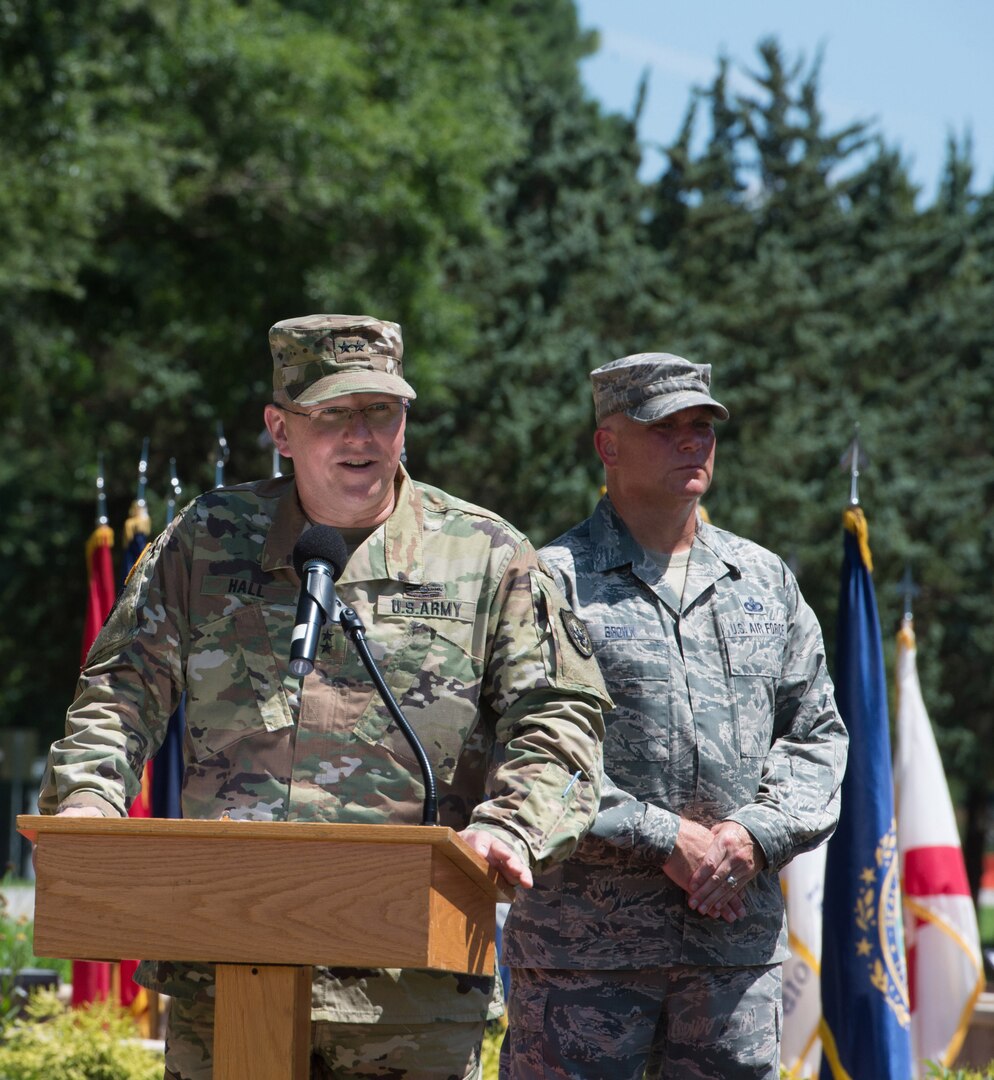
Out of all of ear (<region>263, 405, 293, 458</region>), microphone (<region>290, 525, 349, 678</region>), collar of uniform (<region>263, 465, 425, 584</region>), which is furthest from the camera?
ear (<region>263, 405, 293, 458</region>)

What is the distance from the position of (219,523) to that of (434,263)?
1662cm

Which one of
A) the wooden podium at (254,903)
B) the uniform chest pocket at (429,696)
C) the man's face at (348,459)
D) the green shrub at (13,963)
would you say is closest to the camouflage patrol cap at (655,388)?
the man's face at (348,459)

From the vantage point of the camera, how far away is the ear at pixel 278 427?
3.18 metres

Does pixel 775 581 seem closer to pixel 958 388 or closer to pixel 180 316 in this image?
pixel 180 316

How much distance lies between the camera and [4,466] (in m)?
22.7

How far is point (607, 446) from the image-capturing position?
13.7ft

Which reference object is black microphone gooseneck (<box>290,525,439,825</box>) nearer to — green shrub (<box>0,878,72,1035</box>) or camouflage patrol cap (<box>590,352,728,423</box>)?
camouflage patrol cap (<box>590,352,728,423</box>)

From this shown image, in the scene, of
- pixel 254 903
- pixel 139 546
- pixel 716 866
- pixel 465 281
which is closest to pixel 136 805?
pixel 139 546

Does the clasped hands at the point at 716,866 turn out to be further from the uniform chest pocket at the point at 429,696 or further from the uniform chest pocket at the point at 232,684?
the uniform chest pocket at the point at 232,684

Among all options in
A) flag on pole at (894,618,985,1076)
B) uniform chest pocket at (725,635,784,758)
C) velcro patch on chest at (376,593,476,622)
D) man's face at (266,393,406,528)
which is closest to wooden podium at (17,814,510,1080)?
velcro patch on chest at (376,593,476,622)

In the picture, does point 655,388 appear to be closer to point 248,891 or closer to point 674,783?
point 674,783

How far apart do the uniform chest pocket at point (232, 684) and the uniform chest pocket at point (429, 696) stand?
0.18m

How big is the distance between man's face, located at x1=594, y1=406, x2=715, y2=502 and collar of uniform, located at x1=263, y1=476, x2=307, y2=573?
3.73 ft

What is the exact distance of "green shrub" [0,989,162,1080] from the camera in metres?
5.84
